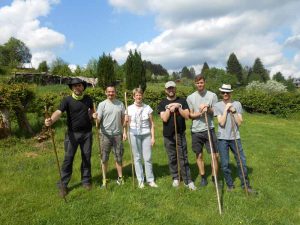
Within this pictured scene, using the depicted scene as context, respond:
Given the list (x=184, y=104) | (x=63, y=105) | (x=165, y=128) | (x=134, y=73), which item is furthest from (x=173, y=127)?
(x=134, y=73)

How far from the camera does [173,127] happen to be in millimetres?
7188

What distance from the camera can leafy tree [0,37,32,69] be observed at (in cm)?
8312

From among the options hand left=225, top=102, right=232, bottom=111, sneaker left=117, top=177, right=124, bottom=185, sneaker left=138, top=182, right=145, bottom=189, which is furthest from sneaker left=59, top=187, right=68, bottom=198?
hand left=225, top=102, right=232, bottom=111

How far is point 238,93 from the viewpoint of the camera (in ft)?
85.9

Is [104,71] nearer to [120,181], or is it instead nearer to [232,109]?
[120,181]

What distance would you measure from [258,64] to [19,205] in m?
102

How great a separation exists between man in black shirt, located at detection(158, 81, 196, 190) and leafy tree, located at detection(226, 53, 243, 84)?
94115mm

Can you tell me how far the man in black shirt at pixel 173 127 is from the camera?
695 centimetres

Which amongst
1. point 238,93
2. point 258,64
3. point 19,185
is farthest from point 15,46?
point 19,185

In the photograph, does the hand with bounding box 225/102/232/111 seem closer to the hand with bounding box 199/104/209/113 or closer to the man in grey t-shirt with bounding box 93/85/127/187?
the hand with bounding box 199/104/209/113

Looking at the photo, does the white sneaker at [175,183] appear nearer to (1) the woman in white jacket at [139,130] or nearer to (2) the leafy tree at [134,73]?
(1) the woman in white jacket at [139,130]

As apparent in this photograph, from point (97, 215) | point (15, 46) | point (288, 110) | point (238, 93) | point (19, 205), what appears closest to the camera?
point (97, 215)

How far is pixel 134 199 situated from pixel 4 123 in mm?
6064

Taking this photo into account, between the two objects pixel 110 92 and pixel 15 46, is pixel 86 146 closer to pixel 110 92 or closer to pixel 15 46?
pixel 110 92
